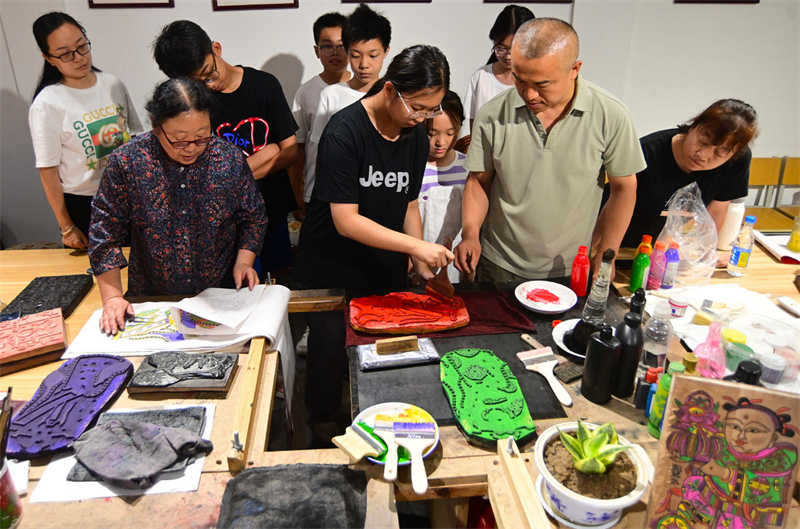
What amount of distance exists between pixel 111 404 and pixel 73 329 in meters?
0.56

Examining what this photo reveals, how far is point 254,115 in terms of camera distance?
275 cm

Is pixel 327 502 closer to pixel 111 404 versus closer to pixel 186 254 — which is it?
pixel 111 404

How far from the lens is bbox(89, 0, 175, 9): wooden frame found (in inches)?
153

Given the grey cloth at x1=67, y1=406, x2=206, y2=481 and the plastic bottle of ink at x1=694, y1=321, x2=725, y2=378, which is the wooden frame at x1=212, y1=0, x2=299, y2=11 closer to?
the grey cloth at x1=67, y1=406, x2=206, y2=481

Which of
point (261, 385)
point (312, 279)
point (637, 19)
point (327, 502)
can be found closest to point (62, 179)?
point (312, 279)

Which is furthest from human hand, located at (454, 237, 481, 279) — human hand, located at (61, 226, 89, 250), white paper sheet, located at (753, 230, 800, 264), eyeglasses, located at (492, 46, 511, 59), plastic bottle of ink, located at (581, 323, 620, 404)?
human hand, located at (61, 226, 89, 250)

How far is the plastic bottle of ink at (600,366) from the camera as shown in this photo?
150 cm

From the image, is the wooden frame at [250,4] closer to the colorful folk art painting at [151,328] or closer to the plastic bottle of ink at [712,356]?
the colorful folk art painting at [151,328]

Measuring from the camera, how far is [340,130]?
1946 mm

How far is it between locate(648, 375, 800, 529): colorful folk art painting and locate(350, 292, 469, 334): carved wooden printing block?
894 mm

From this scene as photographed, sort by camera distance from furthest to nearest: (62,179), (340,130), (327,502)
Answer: (62,179)
(340,130)
(327,502)

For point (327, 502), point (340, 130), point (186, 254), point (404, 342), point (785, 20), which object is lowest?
point (327, 502)

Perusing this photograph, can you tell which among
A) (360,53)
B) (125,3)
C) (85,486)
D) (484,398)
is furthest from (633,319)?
(125,3)

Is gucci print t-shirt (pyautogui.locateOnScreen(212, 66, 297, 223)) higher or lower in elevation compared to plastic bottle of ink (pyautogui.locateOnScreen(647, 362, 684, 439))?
higher
